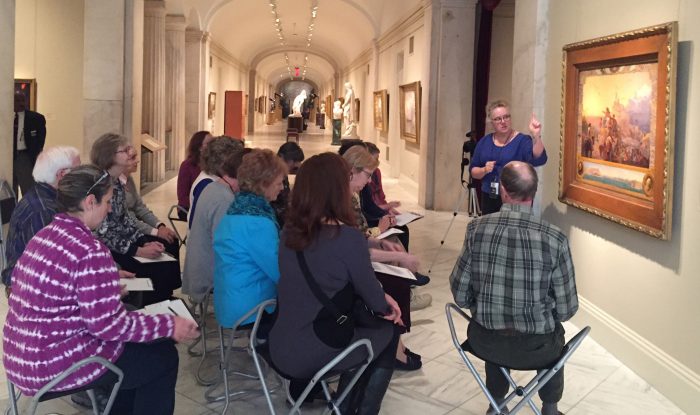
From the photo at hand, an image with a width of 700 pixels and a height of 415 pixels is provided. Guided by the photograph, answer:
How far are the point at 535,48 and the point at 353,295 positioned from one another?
4.20m

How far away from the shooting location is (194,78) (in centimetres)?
2011

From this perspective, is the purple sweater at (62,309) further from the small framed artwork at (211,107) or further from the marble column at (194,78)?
the small framed artwork at (211,107)

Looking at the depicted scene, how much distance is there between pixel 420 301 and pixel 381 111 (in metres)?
14.0

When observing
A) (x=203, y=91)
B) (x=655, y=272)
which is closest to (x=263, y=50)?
(x=203, y=91)

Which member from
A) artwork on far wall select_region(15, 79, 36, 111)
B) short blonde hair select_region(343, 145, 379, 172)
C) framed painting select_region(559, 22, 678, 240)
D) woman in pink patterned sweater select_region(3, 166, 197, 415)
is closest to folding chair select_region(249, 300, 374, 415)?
woman in pink patterned sweater select_region(3, 166, 197, 415)

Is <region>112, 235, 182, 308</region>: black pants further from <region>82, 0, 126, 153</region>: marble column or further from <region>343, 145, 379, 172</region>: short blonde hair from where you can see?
<region>82, 0, 126, 153</region>: marble column

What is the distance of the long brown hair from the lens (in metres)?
2.97

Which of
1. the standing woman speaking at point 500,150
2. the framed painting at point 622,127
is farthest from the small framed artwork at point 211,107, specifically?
the framed painting at point 622,127

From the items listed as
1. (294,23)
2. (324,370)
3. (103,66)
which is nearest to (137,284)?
(324,370)

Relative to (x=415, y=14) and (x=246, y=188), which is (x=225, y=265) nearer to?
(x=246, y=188)

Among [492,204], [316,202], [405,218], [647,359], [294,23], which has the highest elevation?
[294,23]

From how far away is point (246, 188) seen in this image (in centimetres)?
370

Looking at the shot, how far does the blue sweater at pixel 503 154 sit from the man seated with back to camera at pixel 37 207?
141 inches

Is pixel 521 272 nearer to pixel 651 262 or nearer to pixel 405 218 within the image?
pixel 651 262
